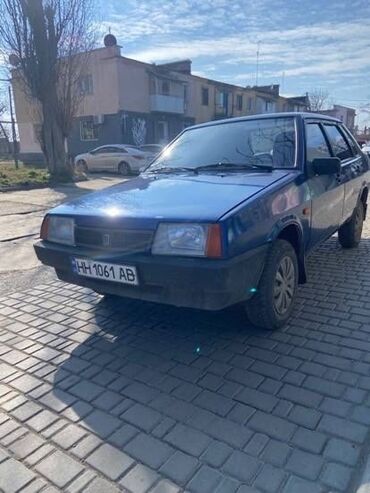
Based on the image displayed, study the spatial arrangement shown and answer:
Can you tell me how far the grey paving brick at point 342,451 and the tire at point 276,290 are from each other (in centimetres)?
102

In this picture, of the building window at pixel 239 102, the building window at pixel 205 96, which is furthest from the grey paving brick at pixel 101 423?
the building window at pixel 239 102

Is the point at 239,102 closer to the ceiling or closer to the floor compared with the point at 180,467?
closer to the ceiling

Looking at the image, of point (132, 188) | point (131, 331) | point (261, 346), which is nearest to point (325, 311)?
point (261, 346)

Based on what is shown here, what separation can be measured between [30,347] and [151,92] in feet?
93.3

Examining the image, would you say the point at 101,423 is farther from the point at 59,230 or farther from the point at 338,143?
the point at 338,143

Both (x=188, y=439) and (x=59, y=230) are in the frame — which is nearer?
(x=188, y=439)

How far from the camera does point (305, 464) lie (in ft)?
5.86

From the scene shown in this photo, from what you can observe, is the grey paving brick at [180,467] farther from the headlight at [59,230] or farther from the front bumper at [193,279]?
the headlight at [59,230]

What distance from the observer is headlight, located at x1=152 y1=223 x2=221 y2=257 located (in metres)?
2.29

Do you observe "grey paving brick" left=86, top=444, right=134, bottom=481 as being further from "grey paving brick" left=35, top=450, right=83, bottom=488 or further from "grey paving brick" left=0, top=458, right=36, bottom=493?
"grey paving brick" left=0, top=458, right=36, bottom=493

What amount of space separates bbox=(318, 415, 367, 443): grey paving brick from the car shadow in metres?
0.48

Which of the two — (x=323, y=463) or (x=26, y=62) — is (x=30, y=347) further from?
(x=26, y=62)

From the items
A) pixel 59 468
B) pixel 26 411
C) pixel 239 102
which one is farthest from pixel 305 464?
pixel 239 102

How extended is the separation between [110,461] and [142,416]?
335 mm
